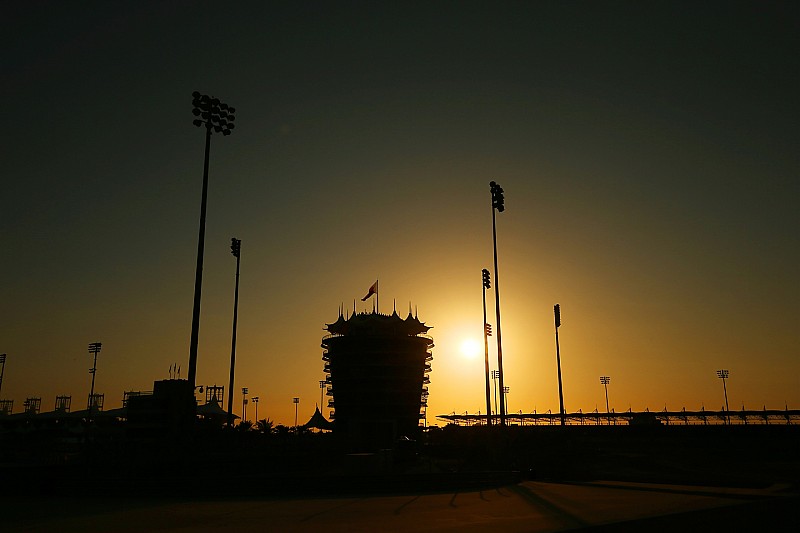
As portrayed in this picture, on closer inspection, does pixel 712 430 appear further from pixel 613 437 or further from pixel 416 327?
pixel 416 327

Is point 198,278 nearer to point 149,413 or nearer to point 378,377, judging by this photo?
point 149,413

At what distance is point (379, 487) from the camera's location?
29.7 metres

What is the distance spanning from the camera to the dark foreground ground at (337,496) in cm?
Answer: 1925

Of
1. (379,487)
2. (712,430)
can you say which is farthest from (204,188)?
(712,430)

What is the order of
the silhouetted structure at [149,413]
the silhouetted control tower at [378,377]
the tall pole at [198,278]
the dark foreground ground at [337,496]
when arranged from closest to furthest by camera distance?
the dark foreground ground at [337,496] < the tall pole at [198,278] < the silhouetted structure at [149,413] < the silhouetted control tower at [378,377]

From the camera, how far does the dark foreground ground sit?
19250mm

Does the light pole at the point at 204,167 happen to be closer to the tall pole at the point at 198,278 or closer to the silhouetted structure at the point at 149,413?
the tall pole at the point at 198,278

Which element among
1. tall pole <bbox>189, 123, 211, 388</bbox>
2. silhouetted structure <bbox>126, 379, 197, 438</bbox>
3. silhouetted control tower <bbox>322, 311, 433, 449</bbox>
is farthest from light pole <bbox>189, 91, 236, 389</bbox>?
silhouetted control tower <bbox>322, 311, 433, 449</bbox>

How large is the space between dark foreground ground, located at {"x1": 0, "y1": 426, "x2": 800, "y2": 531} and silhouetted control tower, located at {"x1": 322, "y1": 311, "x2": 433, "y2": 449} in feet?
210

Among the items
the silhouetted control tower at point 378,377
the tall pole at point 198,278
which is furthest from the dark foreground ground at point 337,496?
the silhouetted control tower at point 378,377

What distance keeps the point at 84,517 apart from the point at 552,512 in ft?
53.2

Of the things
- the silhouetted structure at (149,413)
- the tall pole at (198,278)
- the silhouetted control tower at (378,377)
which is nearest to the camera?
the tall pole at (198,278)

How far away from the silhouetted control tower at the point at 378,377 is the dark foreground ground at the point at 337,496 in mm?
63921

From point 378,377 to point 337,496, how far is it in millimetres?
86640
